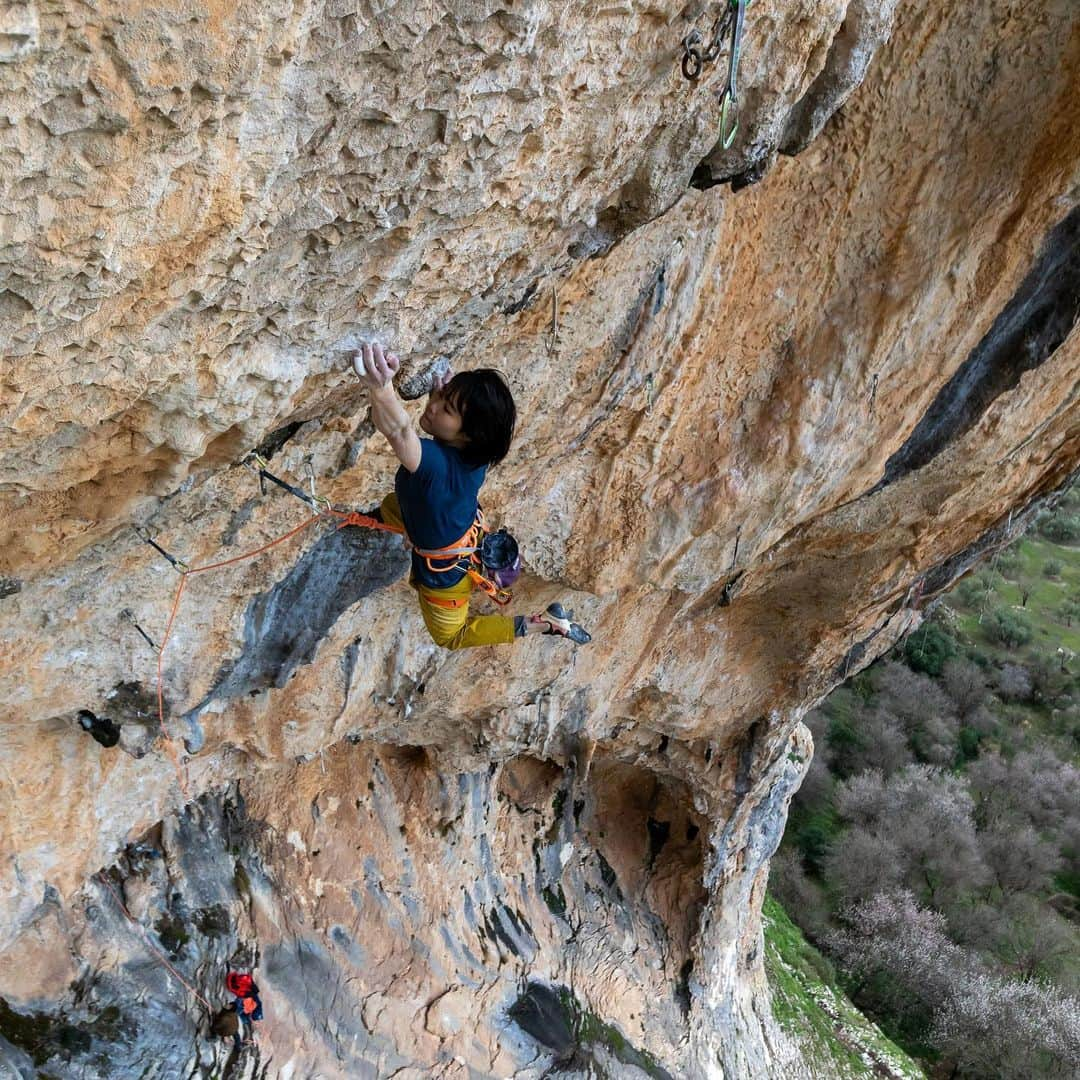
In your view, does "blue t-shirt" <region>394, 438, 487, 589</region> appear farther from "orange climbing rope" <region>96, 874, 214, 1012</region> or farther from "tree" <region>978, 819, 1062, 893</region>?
"tree" <region>978, 819, 1062, 893</region>

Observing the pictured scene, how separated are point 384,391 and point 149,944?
4040 mm

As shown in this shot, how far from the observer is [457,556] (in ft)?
9.04

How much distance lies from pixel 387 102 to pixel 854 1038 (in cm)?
1255

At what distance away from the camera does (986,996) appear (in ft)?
40.9

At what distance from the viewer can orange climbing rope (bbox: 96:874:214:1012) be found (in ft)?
14.6

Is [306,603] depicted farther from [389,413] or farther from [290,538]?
[389,413]

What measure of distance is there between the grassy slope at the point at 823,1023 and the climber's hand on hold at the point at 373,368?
34.6 ft

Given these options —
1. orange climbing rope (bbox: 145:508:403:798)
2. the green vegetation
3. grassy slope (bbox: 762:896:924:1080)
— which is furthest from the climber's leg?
grassy slope (bbox: 762:896:924:1080)

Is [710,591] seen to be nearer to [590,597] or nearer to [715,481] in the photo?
[590,597]

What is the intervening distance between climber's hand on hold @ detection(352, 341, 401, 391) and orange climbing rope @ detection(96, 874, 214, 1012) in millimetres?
3774

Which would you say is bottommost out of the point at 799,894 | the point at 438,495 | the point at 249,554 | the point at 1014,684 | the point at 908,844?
the point at 799,894

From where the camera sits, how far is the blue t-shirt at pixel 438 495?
2.36m

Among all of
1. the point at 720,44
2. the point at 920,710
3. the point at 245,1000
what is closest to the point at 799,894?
the point at 920,710

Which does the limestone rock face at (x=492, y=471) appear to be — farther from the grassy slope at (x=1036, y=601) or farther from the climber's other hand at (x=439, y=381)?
the grassy slope at (x=1036, y=601)
